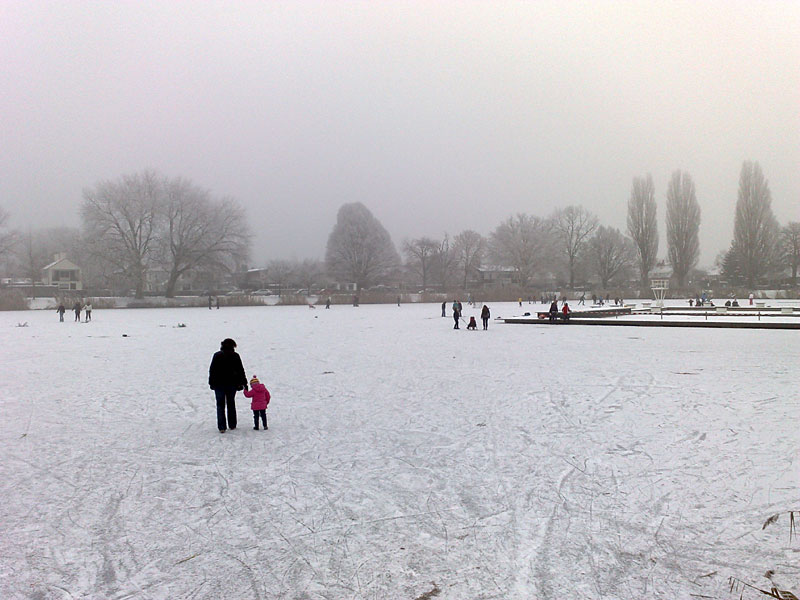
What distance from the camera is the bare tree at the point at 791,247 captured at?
7062 centimetres

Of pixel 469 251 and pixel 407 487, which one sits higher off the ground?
pixel 469 251

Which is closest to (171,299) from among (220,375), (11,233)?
(11,233)

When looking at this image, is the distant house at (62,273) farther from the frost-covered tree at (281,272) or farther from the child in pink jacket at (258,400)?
the child in pink jacket at (258,400)

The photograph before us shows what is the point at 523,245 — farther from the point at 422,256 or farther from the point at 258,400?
the point at 258,400

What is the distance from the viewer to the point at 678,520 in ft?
15.1

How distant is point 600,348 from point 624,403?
8.41 m

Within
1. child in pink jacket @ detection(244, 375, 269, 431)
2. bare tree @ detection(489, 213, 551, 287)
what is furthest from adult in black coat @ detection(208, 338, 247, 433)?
bare tree @ detection(489, 213, 551, 287)

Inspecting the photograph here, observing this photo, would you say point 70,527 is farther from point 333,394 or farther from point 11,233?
point 11,233

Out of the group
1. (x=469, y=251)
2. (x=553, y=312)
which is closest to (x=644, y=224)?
(x=469, y=251)

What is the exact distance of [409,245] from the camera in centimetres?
8762

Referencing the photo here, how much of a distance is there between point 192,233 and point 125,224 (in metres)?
6.45

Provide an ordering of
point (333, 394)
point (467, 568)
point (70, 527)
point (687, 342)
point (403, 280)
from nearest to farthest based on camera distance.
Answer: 1. point (467, 568)
2. point (70, 527)
3. point (333, 394)
4. point (687, 342)
5. point (403, 280)

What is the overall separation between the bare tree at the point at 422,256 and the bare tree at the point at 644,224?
2948 centimetres

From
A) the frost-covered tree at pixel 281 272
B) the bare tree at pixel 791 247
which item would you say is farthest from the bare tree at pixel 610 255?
the frost-covered tree at pixel 281 272
